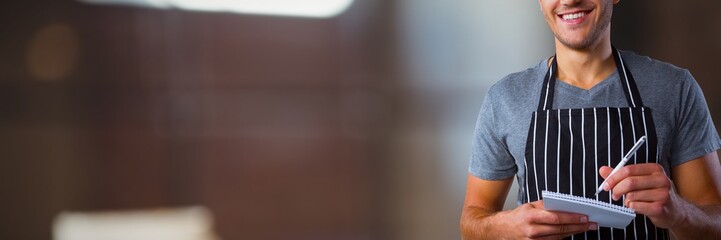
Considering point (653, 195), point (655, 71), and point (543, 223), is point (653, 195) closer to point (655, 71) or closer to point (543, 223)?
point (543, 223)

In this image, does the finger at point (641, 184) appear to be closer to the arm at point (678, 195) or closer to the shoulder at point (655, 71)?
the arm at point (678, 195)

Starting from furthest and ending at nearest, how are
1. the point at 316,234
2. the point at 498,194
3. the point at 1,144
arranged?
the point at 316,234
the point at 1,144
the point at 498,194

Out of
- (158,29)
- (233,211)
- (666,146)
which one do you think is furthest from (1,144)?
(666,146)

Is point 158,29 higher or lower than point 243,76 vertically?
higher

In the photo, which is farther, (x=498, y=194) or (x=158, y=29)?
(x=158, y=29)

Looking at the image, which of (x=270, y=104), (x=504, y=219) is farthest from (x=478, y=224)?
(x=270, y=104)

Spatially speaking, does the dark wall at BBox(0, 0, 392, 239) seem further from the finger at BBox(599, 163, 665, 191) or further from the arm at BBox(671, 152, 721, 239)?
the finger at BBox(599, 163, 665, 191)

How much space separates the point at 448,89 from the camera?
3.10m

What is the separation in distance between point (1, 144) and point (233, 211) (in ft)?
3.09

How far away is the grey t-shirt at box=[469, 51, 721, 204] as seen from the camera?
1.23 meters

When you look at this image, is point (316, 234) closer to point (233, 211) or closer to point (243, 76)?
point (233, 211)

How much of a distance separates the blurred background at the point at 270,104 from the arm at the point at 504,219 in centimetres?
165

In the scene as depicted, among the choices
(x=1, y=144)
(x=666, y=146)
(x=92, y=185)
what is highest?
(x=666, y=146)

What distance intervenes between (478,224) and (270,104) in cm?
182
